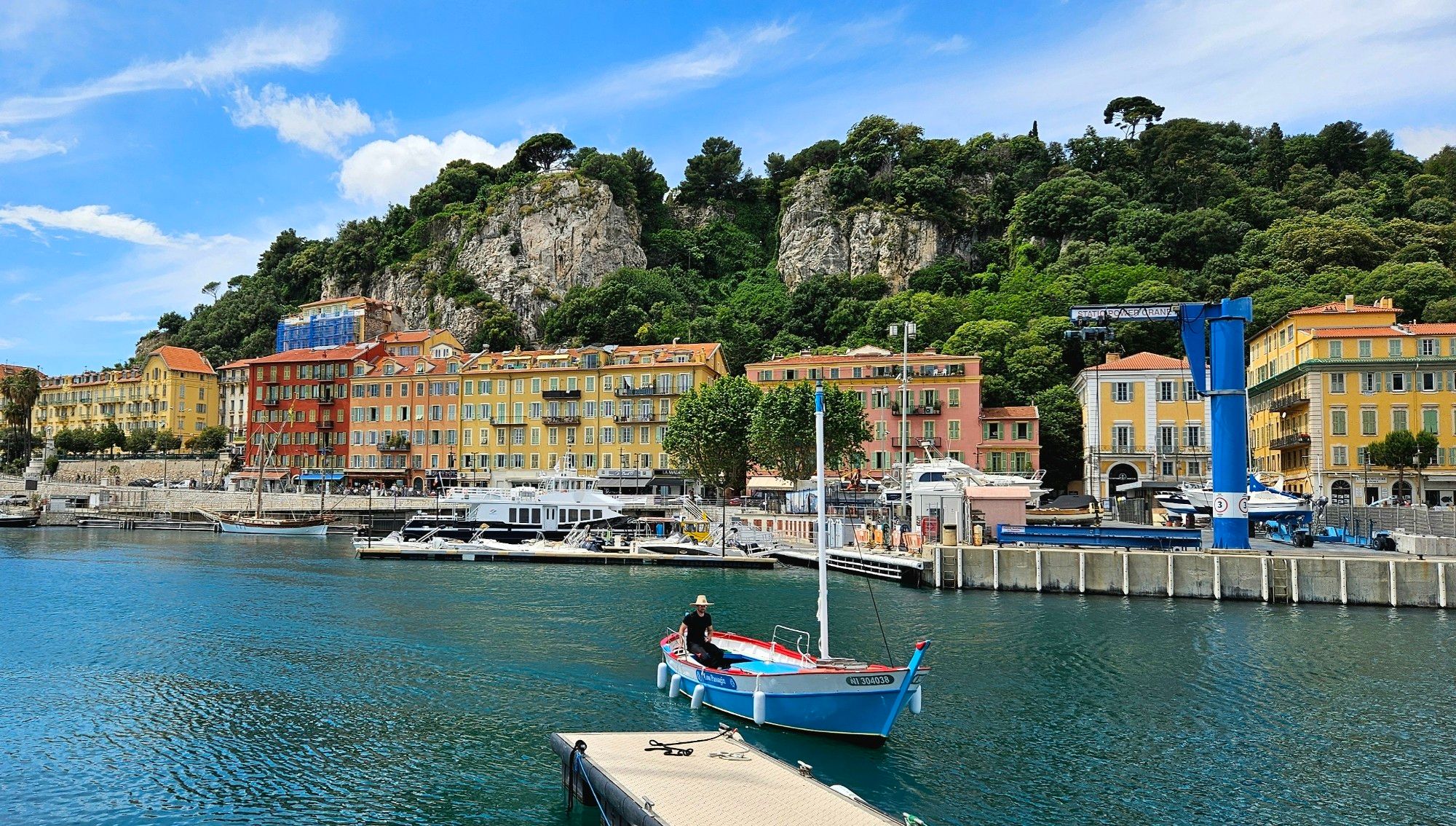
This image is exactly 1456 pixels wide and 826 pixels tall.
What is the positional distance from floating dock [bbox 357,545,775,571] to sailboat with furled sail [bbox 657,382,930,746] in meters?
A: 26.8

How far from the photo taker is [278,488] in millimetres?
90000

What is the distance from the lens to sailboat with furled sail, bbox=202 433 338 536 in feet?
242

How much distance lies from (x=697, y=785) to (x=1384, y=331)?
61.6 meters

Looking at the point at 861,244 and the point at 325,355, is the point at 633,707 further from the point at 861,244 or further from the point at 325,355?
the point at 861,244

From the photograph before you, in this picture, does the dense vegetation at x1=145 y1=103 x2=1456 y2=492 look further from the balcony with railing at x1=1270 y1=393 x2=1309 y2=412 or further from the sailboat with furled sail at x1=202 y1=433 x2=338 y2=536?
the sailboat with furled sail at x1=202 y1=433 x2=338 y2=536

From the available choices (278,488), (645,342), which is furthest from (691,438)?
(278,488)

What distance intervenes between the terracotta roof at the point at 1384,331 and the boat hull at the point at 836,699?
5421cm

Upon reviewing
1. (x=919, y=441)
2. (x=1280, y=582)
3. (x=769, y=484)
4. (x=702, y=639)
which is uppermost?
(x=919, y=441)

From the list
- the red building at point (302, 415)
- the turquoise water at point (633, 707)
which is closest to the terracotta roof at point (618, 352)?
the red building at point (302, 415)

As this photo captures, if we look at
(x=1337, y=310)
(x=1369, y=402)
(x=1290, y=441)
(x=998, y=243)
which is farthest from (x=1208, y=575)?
(x=998, y=243)

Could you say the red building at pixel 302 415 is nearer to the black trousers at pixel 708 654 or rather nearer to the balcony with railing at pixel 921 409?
the balcony with railing at pixel 921 409

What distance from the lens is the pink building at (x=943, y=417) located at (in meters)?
75.6

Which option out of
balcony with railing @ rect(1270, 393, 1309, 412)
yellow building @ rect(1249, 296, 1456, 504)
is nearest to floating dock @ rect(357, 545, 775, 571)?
yellow building @ rect(1249, 296, 1456, 504)

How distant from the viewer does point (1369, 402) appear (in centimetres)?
5900
